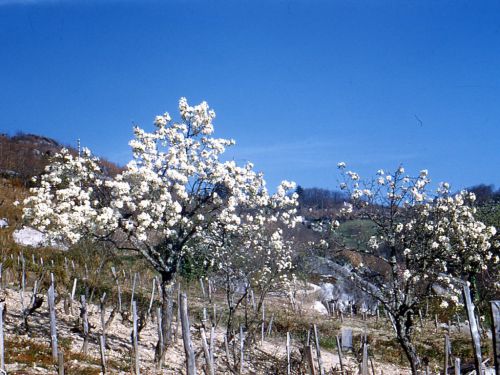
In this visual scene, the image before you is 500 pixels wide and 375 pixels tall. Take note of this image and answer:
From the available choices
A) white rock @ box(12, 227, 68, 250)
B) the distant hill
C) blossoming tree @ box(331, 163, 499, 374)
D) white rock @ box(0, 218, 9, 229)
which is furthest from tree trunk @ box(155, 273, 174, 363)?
the distant hill

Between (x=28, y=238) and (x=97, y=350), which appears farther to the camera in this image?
(x=28, y=238)

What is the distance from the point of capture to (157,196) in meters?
13.7

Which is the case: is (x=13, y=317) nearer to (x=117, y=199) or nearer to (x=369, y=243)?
(x=117, y=199)

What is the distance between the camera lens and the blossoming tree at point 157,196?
12.5m

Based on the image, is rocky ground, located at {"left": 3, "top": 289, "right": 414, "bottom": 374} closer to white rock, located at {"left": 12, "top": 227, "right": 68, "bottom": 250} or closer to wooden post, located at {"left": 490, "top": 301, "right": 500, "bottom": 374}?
wooden post, located at {"left": 490, "top": 301, "right": 500, "bottom": 374}

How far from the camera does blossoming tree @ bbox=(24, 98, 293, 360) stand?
494 inches

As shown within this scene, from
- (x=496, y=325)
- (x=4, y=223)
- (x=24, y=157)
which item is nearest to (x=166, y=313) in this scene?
(x=496, y=325)

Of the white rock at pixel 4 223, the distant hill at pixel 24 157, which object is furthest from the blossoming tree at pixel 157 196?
the distant hill at pixel 24 157

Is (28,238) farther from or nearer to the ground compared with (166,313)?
farther from the ground

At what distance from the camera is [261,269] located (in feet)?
71.9

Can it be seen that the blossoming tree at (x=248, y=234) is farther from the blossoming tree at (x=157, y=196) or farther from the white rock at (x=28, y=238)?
the white rock at (x=28, y=238)

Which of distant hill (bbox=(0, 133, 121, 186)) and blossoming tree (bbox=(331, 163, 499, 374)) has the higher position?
distant hill (bbox=(0, 133, 121, 186))

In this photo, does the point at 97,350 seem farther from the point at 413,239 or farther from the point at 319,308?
the point at 319,308

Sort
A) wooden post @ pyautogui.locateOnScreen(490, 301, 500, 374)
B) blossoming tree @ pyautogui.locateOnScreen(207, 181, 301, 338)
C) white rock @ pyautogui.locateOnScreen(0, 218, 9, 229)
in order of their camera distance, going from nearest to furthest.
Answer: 1. wooden post @ pyautogui.locateOnScreen(490, 301, 500, 374)
2. blossoming tree @ pyautogui.locateOnScreen(207, 181, 301, 338)
3. white rock @ pyautogui.locateOnScreen(0, 218, 9, 229)
